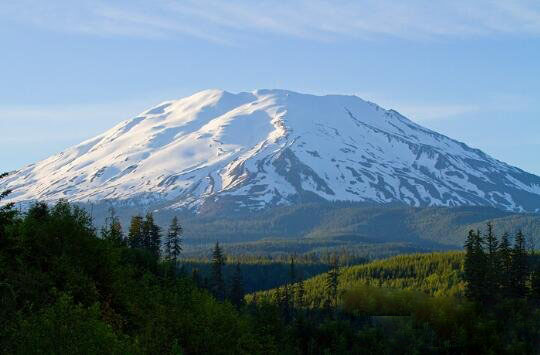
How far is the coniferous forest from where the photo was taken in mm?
45344

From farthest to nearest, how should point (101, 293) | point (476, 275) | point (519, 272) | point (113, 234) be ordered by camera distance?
point (519, 272) < point (476, 275) < point (113, 234) < point (101, 293)

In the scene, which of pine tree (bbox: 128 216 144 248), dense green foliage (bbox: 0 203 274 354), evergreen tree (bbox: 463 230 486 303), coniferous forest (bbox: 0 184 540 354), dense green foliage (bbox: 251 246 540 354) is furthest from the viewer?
pine tree (bbox: 128 216 144 248)

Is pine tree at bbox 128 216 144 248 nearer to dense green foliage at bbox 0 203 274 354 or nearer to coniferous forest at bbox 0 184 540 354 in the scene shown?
coniferous forest at bbox 0 184 540 354

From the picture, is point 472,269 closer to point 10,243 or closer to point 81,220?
point 81,220

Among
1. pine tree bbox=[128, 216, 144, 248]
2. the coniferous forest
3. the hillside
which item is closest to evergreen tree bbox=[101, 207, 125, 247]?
the coniferous forest

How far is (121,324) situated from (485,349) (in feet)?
184

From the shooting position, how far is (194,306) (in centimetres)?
6550

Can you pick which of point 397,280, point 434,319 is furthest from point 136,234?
point 397,280

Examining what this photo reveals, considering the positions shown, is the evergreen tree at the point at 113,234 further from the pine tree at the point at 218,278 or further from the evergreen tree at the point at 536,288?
the evergreen tree at the point at 536,288

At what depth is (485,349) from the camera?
10219 cm

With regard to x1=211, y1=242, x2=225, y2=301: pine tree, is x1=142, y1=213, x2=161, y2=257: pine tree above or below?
above

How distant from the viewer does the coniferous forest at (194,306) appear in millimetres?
45344

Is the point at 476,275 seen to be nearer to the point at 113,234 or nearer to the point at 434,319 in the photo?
the point at 434,319

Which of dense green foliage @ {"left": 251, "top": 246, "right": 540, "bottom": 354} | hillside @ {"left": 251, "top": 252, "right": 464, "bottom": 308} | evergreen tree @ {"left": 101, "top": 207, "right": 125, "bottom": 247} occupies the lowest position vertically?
dense green foliage @ {"left": 251, "top": 246, "right": 540, "bottom": 354}
